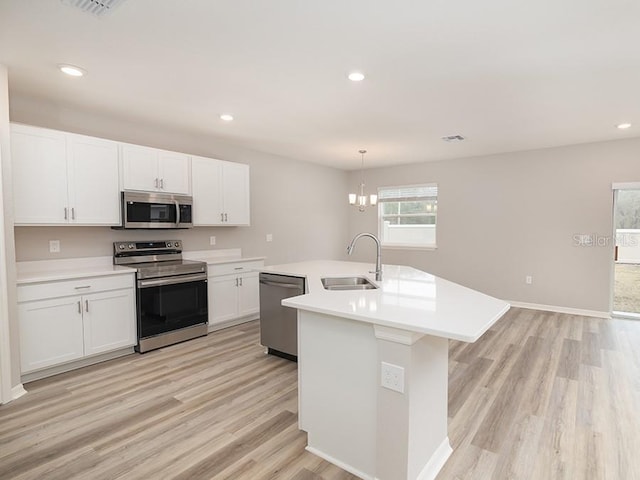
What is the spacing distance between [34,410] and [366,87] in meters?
3.57

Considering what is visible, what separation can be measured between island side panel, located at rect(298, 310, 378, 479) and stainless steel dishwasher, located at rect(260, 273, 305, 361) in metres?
1.19

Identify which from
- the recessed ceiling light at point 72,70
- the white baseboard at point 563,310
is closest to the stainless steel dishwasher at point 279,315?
the recessed ceiling light at point 72,70

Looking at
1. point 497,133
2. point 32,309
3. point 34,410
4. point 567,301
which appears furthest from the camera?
point 567,301

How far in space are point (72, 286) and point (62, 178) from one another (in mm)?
984

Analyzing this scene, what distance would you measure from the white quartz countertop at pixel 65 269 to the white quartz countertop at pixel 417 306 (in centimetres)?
214

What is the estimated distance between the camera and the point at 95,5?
6.07 feet

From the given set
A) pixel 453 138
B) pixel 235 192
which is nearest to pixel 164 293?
pixel 235 192

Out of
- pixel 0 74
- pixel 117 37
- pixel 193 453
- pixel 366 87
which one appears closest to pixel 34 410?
pixel 193 453

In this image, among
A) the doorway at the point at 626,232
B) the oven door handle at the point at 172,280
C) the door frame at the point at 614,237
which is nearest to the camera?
the oven door handle at the point at 172,280

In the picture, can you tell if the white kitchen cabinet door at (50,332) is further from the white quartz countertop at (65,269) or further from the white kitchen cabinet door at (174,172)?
the white kitchen cabinet door at (174,172)

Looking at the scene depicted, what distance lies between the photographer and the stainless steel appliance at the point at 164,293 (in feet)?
11.8

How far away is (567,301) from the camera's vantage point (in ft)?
17.0

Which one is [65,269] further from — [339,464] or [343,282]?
[339,464]

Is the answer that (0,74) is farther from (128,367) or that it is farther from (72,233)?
(128,367)
